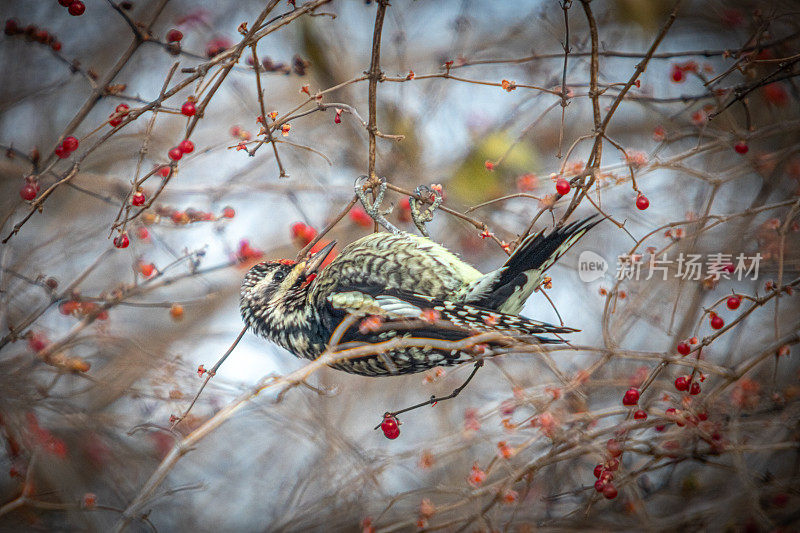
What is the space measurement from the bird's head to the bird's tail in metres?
0.66

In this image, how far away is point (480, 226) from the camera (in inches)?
95.3

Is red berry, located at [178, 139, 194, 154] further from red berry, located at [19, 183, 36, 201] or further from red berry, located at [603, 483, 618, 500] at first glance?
red berry, located at [603, 483, 618, 500]

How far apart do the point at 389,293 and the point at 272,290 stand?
0.52 meters

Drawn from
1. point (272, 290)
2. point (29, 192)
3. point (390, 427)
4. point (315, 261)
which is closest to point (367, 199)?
point (315, 261)

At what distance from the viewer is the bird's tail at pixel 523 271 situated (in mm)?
2336

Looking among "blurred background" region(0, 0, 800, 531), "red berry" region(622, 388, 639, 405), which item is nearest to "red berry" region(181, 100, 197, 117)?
"blurred background" region(0, 0, 800, 531)

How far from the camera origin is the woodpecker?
240 cm

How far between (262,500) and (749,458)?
2.63m

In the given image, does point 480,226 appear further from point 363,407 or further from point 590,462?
point 363,407

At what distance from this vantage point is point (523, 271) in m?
2.43

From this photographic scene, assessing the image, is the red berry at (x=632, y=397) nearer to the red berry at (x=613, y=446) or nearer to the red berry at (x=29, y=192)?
the red berry at (x=613, y=446)

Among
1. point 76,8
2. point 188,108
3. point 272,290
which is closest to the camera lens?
point 188,108

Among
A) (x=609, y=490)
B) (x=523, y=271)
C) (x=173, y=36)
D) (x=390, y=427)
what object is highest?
(x=173, y=36)

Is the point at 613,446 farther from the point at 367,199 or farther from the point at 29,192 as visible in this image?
the point at 29,192
